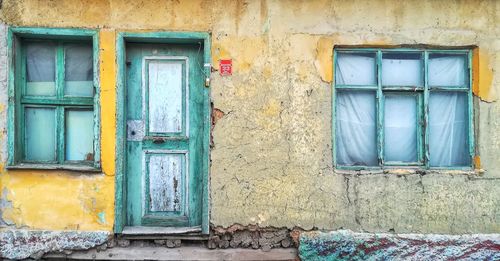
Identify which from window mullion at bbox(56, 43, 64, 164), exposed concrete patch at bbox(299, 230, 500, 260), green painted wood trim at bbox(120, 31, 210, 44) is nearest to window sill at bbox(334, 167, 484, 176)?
exposed concrete patch at bbox(299, 230, 500, 260)

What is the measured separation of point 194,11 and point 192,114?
1.06m

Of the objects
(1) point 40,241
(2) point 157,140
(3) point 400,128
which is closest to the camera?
(1) point 40,241

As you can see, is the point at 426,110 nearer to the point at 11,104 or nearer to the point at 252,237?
the point at 252,237

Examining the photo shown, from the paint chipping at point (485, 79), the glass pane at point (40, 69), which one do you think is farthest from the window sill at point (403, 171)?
the glass pane at point (40, 69)

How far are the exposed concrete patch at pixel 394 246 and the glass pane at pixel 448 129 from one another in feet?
2.64

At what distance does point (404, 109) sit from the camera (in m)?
5.31

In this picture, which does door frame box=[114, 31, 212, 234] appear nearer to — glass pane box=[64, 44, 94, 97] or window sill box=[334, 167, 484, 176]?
glass pane box=[64, 44, 94, 97]

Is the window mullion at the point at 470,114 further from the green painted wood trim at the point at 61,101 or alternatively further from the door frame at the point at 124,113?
the green painted wood trim at the point at 61,101

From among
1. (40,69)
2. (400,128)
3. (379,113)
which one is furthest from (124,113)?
(400,128)

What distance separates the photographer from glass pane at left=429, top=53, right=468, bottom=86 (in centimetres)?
531

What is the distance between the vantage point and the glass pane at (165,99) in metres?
5.28

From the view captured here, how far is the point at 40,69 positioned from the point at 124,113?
1.03m

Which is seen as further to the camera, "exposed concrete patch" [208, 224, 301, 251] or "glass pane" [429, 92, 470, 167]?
"glass pane" [429, 92, 470, 167]

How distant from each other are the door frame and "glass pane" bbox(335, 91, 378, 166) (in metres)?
1.38
